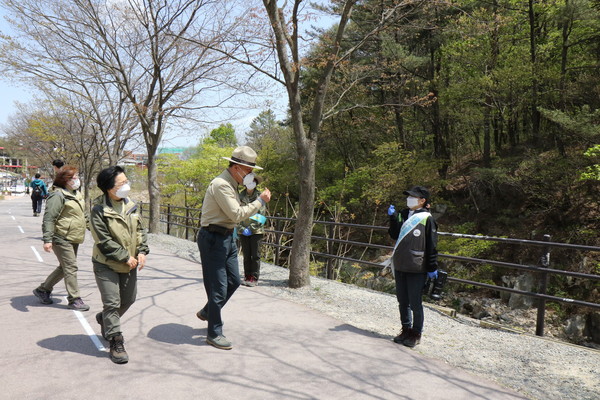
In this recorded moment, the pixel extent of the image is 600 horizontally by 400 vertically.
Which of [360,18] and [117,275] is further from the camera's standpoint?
[360,18]

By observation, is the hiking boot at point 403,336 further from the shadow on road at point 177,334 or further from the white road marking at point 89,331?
the white road marking at point 89,331

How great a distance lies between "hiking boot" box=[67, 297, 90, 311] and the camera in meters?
5.64

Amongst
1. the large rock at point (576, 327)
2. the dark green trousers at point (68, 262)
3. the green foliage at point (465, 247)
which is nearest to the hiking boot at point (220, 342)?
the dark green trousers at point (68, 262)

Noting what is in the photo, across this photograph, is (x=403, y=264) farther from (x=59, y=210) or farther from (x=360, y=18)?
(x=360, y=18)

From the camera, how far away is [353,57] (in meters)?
20.8

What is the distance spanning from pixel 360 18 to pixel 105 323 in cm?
1424

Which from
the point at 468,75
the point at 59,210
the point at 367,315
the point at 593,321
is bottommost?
the point at 593,321

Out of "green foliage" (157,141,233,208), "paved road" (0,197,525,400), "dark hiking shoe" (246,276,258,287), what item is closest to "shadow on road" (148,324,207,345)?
"paved road" (0,197,525,400)

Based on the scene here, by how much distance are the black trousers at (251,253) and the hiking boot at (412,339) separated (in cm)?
364

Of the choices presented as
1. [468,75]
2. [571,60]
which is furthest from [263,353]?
[571,60]

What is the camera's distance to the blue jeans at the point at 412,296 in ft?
15.6

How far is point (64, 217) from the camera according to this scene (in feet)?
18.7

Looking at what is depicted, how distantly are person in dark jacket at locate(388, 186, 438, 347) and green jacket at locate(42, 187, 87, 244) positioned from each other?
4.13 m

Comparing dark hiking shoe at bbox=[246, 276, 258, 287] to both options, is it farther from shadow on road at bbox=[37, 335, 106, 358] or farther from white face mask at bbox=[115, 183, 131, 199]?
white face mask at bbox=[115, 183, 131, 199]
